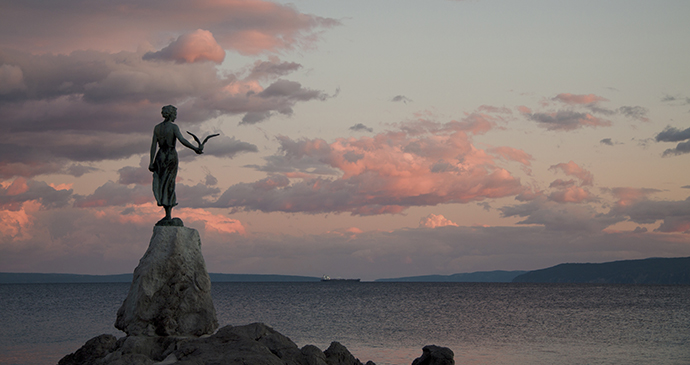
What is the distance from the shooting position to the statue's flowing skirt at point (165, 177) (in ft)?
53.7

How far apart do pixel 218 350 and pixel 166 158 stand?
205 inches

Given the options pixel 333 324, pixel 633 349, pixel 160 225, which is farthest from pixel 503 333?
pixel 160 225

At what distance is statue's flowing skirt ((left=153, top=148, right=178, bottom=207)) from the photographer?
16.4 m

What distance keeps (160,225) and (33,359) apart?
19855 millimetres

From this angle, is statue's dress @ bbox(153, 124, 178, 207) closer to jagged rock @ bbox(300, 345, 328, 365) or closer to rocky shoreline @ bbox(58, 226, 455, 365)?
rocky shoreline @ bbox(58, 226, 455, 365)

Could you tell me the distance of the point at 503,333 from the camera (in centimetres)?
4350

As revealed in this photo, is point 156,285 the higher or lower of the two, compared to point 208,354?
higher

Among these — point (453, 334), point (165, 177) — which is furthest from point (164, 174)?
point (453, 334)

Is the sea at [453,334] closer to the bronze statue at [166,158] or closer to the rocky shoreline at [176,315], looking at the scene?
the rocky shoreline at [176,315]

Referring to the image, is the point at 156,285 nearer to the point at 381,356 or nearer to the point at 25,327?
the point at 381,356

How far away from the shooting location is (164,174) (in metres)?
16.4

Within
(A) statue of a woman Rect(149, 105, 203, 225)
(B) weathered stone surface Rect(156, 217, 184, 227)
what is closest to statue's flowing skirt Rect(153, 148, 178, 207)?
(A) statue of a woman Rect(149, 105, 203, 225)

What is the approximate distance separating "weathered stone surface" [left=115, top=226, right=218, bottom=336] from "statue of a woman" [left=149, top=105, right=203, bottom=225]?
0.90 m

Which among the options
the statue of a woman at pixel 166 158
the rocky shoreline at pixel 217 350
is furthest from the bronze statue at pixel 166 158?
the rocky shoreline at pixel 217 350
